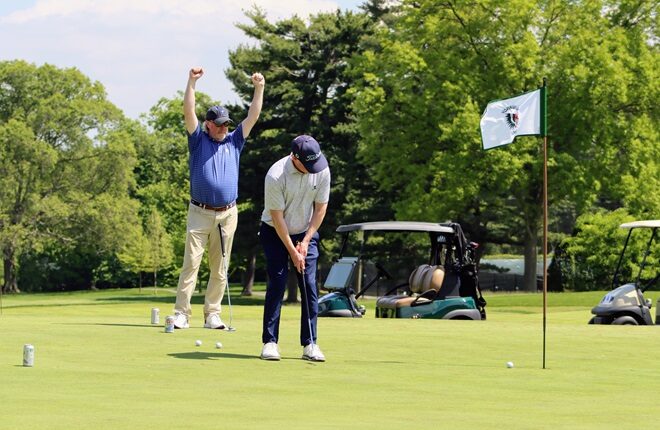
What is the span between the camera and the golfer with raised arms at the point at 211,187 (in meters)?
13.4

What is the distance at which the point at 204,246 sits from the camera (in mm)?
14023

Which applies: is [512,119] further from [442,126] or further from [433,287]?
[442,126]

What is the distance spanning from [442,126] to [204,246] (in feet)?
118

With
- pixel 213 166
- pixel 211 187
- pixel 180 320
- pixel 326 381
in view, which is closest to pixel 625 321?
pixel 180 320

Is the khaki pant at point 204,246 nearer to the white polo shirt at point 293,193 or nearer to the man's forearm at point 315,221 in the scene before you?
the white polo shirt at point 293,193

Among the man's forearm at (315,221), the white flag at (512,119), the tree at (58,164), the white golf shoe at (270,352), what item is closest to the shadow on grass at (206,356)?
the white golf shoe at (270,352)

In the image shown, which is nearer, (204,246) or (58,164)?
(204,246)

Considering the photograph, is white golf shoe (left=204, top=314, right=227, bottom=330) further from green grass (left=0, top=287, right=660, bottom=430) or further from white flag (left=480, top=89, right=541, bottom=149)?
white flag (left=480, top=89, right=541, bottom=149)

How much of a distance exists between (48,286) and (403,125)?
49.9 meters

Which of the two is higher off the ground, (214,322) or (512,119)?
(512,119)

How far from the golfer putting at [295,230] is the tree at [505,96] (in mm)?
37193

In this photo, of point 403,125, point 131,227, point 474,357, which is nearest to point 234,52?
point 403,125

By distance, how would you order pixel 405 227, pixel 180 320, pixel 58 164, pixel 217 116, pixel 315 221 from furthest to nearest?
pixel 58 164
pixel 405 227
pixel 180 320
pixel 217 116
pixel 315 221

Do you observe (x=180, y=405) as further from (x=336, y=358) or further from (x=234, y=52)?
(x=234, y=52)
